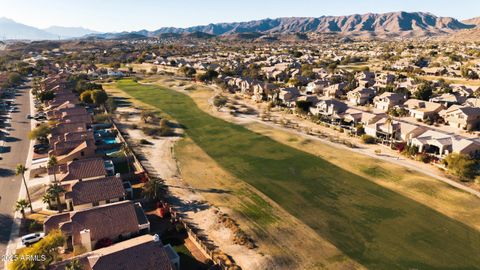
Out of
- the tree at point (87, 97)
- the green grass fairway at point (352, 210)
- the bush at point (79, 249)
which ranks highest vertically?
the tree at point (87, 97)

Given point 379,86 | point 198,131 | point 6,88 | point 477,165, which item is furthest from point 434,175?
point 6,88

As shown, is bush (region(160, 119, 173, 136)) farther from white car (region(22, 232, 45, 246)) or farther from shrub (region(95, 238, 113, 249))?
shrub (region(95, 238, 113, 249))

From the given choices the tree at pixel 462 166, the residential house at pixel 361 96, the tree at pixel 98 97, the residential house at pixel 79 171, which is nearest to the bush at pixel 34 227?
the residential house at pixel 79 171

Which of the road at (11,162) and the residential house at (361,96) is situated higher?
the residential house at (361,96)

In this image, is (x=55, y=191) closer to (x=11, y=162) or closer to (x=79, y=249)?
(x=79, y=249)

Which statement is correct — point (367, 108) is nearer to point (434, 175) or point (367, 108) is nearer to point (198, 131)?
point (434, 175)

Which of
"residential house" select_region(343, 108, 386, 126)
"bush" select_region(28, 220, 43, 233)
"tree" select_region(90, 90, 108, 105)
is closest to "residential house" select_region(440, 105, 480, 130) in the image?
"residential house" select_region(343, 108, 386, 126)

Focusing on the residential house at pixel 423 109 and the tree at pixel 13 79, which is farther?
the tree at pixel 13 79

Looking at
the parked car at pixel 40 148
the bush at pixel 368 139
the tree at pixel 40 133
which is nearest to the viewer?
the parked car at pixel 40 148

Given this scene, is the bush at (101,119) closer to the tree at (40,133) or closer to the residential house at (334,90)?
the tree at (40,133)
